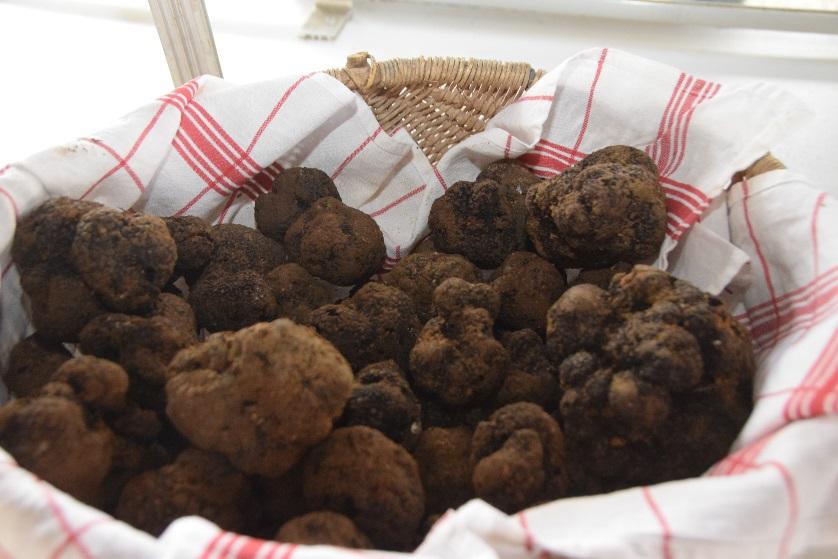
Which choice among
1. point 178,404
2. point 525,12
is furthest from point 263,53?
point 178,404

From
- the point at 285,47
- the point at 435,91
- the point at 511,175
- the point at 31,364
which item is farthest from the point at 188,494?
the point at 285,47

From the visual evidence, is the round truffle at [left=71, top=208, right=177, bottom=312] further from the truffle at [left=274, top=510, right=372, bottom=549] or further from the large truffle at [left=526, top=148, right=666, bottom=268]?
the large truffle at [left=526, top=148, right=666, bottom=268]

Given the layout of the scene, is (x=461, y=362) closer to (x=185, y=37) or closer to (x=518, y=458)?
(x=518, y=458)

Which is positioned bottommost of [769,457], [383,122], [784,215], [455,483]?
[455,483]

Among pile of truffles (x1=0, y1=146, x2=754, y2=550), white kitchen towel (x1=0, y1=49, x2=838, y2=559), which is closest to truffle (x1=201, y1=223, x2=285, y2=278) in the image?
pile of truffles (x1=0, y1=146, x2=754, y2=550)

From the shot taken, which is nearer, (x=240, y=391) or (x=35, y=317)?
(x=240, y=391)

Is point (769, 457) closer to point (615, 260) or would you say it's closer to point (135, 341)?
point (615, 260)

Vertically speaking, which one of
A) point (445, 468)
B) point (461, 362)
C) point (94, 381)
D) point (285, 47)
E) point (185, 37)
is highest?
point (185, 37)

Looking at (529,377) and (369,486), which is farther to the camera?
(529,377)
